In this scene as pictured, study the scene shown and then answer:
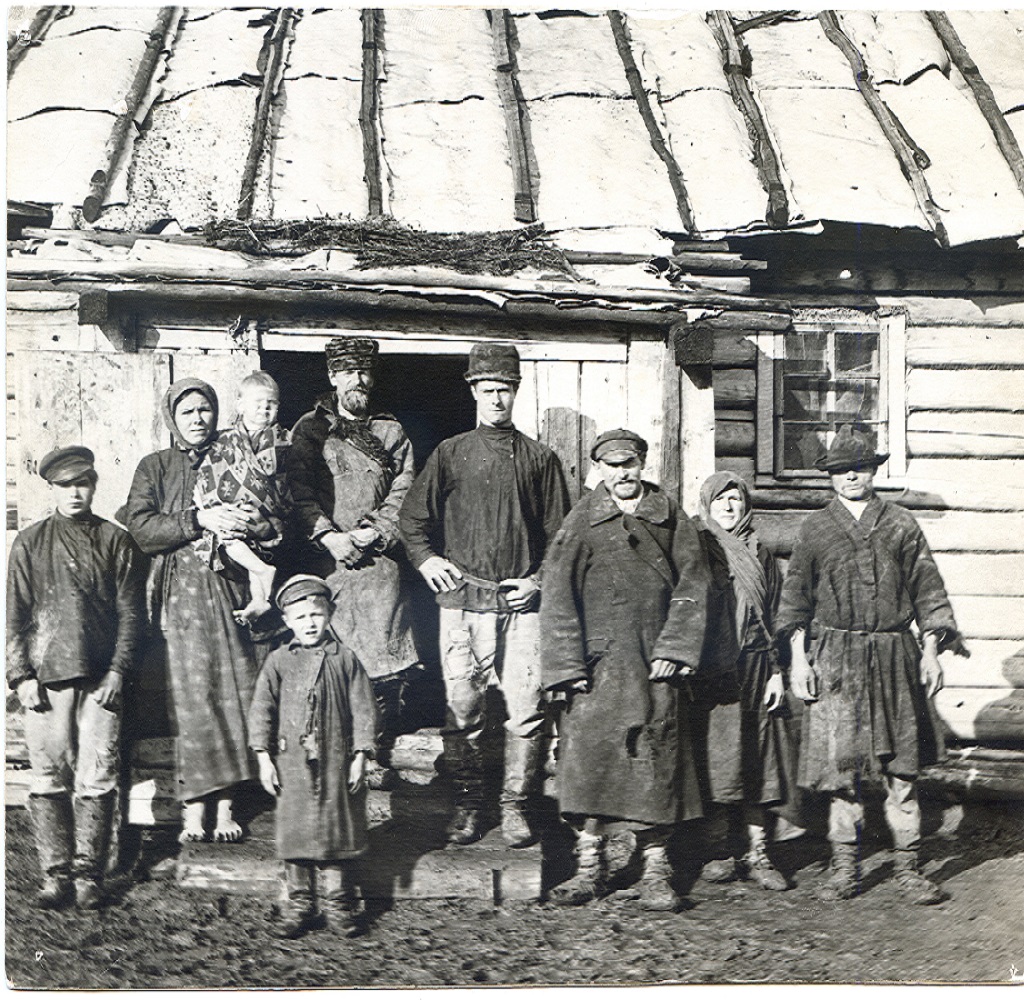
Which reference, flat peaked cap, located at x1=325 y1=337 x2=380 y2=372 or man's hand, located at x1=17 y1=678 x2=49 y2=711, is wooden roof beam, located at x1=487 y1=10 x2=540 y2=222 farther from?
man's hand, located at x1=17 y1=678 x2=49 y2=711

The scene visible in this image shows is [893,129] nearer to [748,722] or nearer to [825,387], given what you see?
[825,387]

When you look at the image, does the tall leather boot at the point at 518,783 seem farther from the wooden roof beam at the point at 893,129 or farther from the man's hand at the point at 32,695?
the wooden roof beam at the point at 893,129

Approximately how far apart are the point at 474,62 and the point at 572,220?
102cm

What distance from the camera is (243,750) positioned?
4.05 m

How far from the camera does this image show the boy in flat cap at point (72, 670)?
13.2 ft

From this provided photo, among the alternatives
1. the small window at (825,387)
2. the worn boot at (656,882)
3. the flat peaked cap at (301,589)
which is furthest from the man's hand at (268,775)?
the small window at (825,387)

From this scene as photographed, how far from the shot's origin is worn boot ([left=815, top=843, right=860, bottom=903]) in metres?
4.17

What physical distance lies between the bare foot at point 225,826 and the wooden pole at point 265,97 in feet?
7.51

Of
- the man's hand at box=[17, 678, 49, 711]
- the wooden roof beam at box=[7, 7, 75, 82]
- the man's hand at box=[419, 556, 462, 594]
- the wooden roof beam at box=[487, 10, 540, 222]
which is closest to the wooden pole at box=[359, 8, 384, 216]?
the wooden roof beam at box=[487, 10, 540, 222]

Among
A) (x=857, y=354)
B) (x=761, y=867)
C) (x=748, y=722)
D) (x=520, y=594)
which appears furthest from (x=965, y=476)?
(x=520, y=594)

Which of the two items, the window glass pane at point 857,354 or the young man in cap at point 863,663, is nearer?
the young man in cap at point 863,663

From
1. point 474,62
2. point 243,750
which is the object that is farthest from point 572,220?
point 243,750

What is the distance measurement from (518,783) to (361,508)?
48.3 inches

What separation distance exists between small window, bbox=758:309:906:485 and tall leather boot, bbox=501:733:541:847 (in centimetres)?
146
